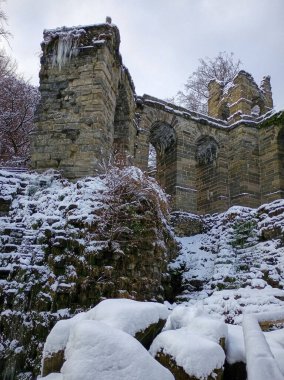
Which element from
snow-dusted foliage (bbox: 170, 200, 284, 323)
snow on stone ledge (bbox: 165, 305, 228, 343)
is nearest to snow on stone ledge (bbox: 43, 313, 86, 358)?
snow on stone ledge (bbox: 165, 305, 228, 343)

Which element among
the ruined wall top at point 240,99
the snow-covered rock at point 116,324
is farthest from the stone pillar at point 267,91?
the snow-covered rock at point 116,324

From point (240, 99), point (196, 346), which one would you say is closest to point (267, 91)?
point (240, 99)

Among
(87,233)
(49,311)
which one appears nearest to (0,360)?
(49,311)

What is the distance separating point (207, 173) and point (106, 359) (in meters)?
15.3

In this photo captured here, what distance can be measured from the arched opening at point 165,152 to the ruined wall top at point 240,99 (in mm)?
3626

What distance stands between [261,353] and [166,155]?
1419 centimetres

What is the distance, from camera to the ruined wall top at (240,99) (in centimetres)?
1752

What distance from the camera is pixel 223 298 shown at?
732 centimetres

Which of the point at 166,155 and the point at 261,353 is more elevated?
the point at 166,155

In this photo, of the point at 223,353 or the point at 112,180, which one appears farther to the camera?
the point at 112,180

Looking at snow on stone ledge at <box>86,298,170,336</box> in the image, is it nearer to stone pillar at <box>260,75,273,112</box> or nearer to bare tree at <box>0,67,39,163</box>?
bare tree at <box>0,67,39,163</box>

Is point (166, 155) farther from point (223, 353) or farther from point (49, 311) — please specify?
point (223, 353)

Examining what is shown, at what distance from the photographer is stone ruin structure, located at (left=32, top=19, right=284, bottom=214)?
9.16 m

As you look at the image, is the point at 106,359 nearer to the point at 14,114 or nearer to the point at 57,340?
the point at 57,340
